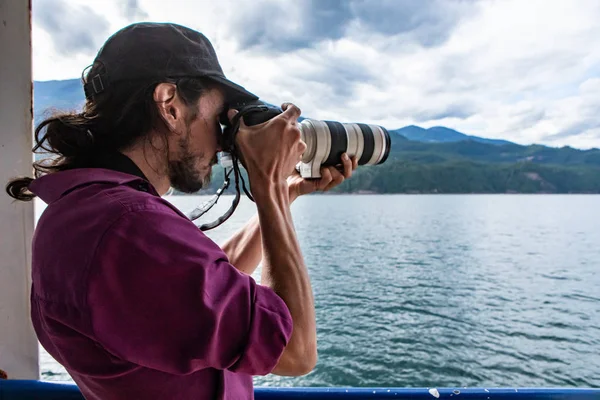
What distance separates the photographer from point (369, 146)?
1.32m

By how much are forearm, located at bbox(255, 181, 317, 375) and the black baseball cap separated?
0.29m

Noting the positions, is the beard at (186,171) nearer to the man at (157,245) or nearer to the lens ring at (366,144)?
the man at (157,245)

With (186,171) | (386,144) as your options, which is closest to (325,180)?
(386,144)

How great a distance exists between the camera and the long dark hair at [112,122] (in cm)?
83

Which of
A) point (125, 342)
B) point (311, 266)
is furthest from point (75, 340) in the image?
point (311, 266)

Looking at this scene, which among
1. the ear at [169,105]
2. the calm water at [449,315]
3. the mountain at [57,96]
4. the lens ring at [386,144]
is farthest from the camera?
the calm water at [449,315]

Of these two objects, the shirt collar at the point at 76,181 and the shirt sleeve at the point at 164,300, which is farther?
the shirt collar at the point at 76,181

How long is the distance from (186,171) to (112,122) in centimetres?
17

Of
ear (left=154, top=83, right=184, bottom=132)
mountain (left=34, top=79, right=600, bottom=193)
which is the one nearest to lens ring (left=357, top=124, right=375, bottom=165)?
ear (left=154, top=83, right=184, bottom=132)

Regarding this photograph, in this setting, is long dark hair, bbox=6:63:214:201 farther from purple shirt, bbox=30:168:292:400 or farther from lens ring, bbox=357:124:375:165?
lens ring, bbox=357:124:375:165

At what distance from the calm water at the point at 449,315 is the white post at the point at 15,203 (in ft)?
2.28

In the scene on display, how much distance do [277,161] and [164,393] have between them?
1.48 ft

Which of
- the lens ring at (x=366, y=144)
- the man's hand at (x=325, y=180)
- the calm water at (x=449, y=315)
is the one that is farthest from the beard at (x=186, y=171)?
the calm water at (x=449, y=315)

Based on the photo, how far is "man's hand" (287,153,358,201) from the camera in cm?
129
